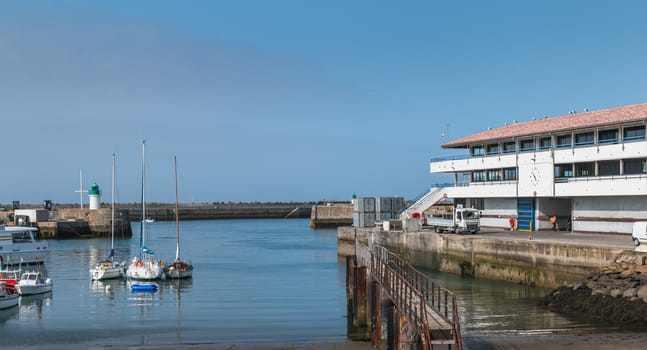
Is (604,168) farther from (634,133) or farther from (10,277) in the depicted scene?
(10,277)

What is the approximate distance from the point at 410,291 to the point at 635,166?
31.5 metres

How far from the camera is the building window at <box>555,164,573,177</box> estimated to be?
162 ft

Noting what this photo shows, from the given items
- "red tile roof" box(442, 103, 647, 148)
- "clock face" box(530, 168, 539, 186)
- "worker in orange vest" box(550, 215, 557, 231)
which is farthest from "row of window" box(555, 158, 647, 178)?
"worker in orange vest" box(550, 215, 557, 231)

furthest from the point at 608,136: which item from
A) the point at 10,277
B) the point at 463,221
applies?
the point at 10,277

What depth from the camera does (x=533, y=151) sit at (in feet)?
169

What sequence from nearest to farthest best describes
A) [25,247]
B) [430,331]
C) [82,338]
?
1. [430,331]
2. [82,338]
3. [25,247]

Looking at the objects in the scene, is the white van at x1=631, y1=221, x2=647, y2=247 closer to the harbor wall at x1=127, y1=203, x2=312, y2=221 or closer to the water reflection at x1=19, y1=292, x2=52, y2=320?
the water reflection at x1=19, y1=292, x2=52, y2=320

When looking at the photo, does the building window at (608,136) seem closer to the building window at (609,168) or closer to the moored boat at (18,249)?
the building window at (609,168)

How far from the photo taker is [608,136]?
154 ft

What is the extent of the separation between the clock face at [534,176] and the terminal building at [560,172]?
0.08 meters

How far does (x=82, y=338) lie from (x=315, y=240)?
63.4m

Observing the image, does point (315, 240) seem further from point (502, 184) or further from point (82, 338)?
point (82, 338)

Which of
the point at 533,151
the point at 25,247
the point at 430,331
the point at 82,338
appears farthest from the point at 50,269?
the point at 430,331

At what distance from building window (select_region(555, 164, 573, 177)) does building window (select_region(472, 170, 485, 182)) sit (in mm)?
9254
